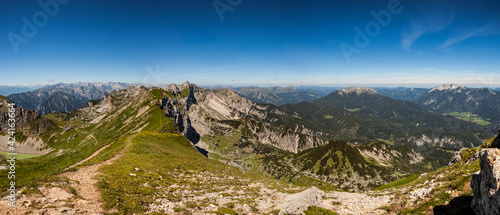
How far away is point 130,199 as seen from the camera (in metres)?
21.6

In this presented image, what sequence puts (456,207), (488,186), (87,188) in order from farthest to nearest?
(87,188), (456,207), (488,186)

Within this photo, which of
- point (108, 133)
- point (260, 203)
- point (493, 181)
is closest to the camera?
point (493, 181)

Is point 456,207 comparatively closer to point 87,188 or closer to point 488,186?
point 488,186

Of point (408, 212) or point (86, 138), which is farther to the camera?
point (86, 138)

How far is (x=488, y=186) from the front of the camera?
1227 centimetres

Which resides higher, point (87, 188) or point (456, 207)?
point (456, 207)

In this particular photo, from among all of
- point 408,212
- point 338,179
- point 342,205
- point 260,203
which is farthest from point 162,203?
point 338,179

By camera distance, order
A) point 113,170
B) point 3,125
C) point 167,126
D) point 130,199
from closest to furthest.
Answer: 1. point 130,199
2. point 113,170
3. point 167,126
4. point 3,125

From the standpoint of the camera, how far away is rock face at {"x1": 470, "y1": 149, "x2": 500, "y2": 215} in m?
11.6

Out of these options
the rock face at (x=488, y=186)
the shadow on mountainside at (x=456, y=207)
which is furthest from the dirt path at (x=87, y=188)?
the shadow on mountainside at (x=456, y=207)

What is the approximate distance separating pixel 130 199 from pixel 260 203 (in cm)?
1695

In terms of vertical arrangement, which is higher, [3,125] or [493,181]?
[493,181]

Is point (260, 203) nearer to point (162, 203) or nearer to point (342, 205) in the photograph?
point (342, 205)

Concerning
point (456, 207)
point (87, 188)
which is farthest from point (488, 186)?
point (87, 188)
